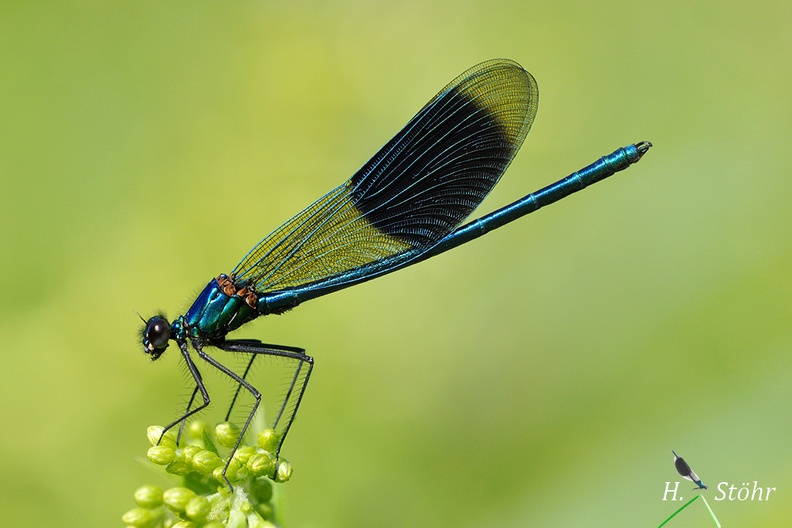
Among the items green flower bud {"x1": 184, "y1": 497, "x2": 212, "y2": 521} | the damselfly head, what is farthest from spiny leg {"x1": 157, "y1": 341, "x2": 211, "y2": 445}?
green flower bud {"x1": 184, "y1": 497, "x2": 212, "y2": 521}

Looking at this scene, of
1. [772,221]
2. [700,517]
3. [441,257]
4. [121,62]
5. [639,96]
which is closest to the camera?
[700,517]

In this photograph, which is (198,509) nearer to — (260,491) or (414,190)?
(260,491)

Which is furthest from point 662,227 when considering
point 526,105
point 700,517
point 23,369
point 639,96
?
point 23,369

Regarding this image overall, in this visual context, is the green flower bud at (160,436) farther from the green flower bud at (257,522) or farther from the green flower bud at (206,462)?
the green flower bud at (257,522)

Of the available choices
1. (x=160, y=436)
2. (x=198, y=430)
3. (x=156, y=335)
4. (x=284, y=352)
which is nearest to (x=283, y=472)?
(x=198, y=430)

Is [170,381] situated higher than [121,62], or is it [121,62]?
[121,62]

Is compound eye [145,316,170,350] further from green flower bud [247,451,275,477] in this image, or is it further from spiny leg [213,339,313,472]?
green flower bud [247,451,275,477]

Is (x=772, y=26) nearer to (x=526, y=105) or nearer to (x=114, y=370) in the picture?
(x=526, y=105)
